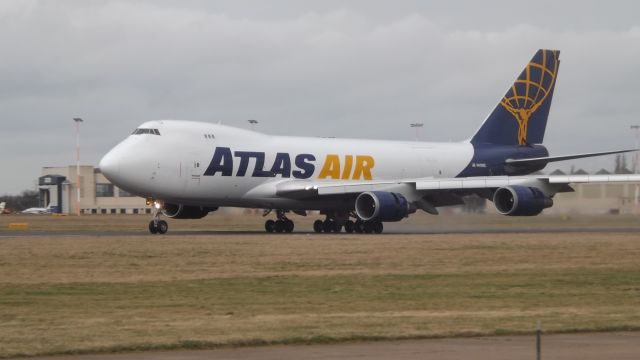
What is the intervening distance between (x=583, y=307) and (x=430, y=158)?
121ft

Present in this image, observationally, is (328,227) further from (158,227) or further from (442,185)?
(158,227)

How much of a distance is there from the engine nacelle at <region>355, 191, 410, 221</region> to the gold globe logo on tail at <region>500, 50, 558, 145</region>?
14682 millimetres

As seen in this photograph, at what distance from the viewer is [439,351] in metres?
15.5

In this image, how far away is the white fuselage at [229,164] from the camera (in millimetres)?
47656

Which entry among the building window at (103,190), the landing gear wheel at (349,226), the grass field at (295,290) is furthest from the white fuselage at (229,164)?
the building window at (103,190)

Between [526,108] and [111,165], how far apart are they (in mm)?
24680

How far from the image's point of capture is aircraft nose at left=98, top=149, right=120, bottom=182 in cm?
4734

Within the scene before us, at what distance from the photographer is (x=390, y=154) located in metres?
56.5

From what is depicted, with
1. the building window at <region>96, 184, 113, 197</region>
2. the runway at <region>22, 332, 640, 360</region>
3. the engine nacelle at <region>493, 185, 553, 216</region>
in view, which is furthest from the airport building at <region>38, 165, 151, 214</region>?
the runway at <region>22, 332, 640, 360</region>

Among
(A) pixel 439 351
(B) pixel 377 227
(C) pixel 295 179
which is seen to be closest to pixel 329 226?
(C) pixel 295 179

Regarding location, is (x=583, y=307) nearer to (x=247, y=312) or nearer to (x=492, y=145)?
(x=247, y=312)

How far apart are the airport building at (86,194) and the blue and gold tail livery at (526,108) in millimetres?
73037

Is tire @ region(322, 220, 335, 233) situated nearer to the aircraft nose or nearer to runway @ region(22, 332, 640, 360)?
the aircraft nose

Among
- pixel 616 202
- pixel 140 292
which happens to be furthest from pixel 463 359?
pixel 616 202
